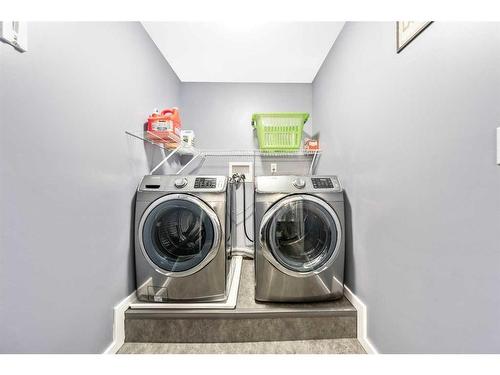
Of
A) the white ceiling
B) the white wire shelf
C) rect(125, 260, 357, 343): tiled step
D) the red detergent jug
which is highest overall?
the white ceiling

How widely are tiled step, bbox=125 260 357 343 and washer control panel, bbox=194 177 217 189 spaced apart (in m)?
0.83

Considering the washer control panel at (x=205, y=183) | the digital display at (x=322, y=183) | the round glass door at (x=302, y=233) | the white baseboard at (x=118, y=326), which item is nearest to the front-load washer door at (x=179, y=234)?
the washer control panel at (x=205, y=183)

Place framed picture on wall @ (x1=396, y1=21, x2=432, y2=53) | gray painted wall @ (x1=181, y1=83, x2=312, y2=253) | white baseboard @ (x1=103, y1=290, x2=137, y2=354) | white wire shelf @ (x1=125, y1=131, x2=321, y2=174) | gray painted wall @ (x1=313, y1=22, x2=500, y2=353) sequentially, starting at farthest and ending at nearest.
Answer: gray painted wall @ (x1=181, y1=83, x2=312, y2=253) → white wire shelf @ (x1=125, y1=131, x2=321, y2=174) → white baseboard @ (x1=103, y1=290, x2=137, y2=354) → framed picture on wall @ (x1=396, y1=21, x2=432, y2=53) → gray painted wall @ (x1=313, y1=22, x2=500, y2=353)

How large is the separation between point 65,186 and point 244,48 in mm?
1775

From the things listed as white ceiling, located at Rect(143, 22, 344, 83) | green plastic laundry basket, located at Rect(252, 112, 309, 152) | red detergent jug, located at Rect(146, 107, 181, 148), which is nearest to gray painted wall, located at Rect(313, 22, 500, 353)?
white ceiling, located at Rect(143, 22, 344, 83)

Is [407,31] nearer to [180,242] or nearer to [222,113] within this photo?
[180,242]

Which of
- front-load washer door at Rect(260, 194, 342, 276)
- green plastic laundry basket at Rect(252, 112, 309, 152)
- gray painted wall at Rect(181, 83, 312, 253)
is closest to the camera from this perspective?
front-load washer door at Rect(260, 194, 342, 276)

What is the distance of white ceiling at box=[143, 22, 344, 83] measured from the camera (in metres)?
1.70

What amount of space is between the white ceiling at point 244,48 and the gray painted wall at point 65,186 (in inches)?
19.5

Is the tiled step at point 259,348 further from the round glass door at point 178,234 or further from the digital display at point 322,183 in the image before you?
the digital display at point 322,183

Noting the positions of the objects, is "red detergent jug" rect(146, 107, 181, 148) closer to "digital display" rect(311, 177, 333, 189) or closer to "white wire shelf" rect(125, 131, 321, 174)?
"white wire shelf" rect(125, 131, 321, 174)

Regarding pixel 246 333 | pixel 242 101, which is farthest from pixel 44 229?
pixel 242 101

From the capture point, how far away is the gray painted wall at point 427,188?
26.5 inches
